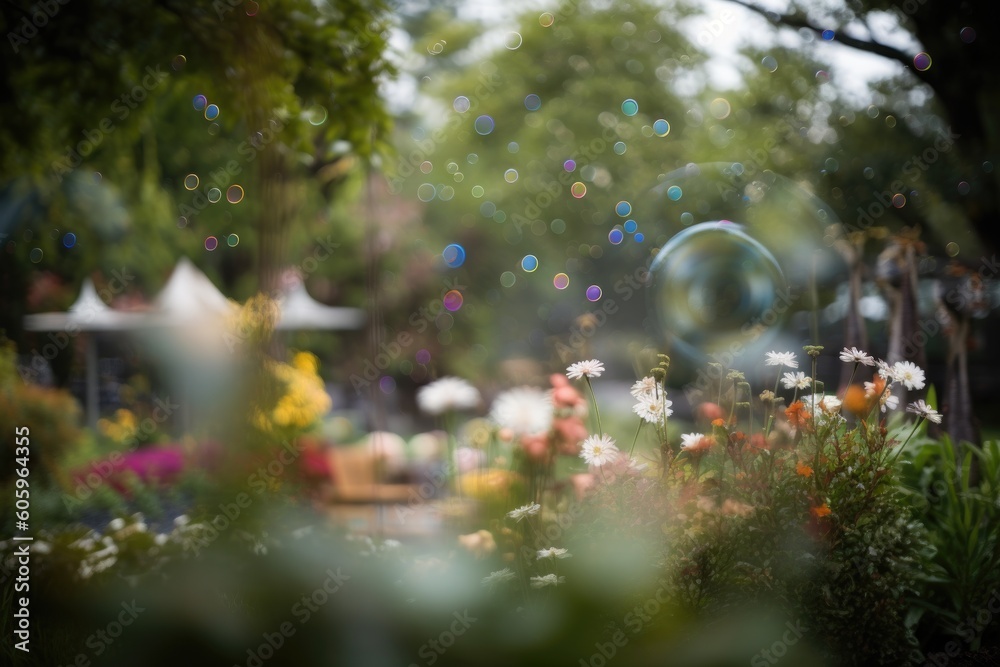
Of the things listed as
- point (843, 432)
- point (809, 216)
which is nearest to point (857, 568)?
point (843, 432)

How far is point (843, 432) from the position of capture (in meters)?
3.04

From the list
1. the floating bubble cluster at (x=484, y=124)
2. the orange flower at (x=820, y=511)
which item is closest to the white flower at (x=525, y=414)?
the orange flower at (x=820, y=511)

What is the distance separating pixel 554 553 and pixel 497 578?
0.26 meters

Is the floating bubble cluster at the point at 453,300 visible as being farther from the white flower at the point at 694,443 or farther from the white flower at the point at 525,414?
the white flower at the point at 694,443

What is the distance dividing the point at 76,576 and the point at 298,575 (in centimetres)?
107

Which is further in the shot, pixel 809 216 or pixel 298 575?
pixel 809 216

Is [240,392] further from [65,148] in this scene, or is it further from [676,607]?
[65,148]

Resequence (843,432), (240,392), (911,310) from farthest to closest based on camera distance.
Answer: (911,310) < (240,392) < (843,432)

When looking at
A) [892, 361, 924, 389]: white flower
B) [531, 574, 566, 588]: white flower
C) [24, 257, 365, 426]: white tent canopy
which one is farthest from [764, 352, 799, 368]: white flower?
[24, 257, 365, 426]: white tent canopy

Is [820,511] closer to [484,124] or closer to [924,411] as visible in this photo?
[924,411]

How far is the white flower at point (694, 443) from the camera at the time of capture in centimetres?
286

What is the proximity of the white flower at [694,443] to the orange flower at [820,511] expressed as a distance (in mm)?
403

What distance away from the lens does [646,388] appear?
2928 mm

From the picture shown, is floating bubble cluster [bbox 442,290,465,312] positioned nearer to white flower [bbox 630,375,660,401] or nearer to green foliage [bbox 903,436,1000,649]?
green foliage [bbox 903,436,1000,649]
